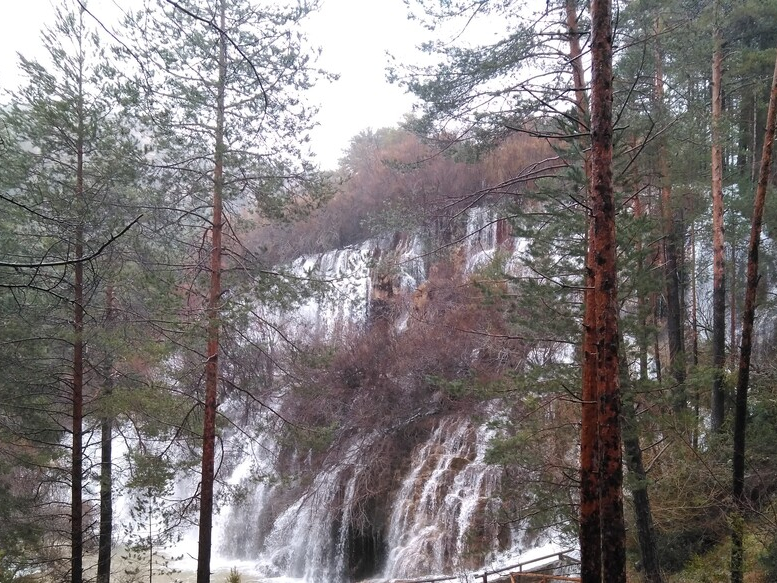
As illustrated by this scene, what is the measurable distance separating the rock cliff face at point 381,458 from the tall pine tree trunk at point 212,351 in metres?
0.91

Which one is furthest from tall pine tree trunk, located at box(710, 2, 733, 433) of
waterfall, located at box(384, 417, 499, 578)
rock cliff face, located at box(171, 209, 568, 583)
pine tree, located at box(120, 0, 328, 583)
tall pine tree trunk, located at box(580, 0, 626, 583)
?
pine tree, located at box(120, 0, 328, 583)

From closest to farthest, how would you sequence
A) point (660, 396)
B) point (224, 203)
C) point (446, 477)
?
point (660, 396)
point (224, 203)
point (446, 477)

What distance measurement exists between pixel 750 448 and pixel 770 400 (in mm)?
816

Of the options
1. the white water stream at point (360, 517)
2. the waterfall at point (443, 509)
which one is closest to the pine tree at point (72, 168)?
the white water stream at point (360, 517)

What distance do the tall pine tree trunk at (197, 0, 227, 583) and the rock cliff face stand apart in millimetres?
913

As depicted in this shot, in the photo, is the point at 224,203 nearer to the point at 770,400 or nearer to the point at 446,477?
the point at 446,477

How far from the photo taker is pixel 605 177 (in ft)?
14.4

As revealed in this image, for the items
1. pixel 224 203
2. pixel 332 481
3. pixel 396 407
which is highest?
pixel 224 203

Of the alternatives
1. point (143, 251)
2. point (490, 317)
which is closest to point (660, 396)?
point (143, 251)

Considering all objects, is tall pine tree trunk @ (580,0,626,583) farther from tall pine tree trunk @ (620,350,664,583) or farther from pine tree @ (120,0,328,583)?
pine tree @ (120,0,328,583)

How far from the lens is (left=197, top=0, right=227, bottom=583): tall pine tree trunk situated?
26.8 feet

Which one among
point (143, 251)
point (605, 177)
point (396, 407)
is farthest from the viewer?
point (396, 407)

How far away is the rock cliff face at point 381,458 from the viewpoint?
37.7 ft

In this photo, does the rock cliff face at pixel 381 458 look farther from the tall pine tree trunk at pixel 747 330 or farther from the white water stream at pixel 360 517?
the tall pine tree trunk at pixel 747 330
